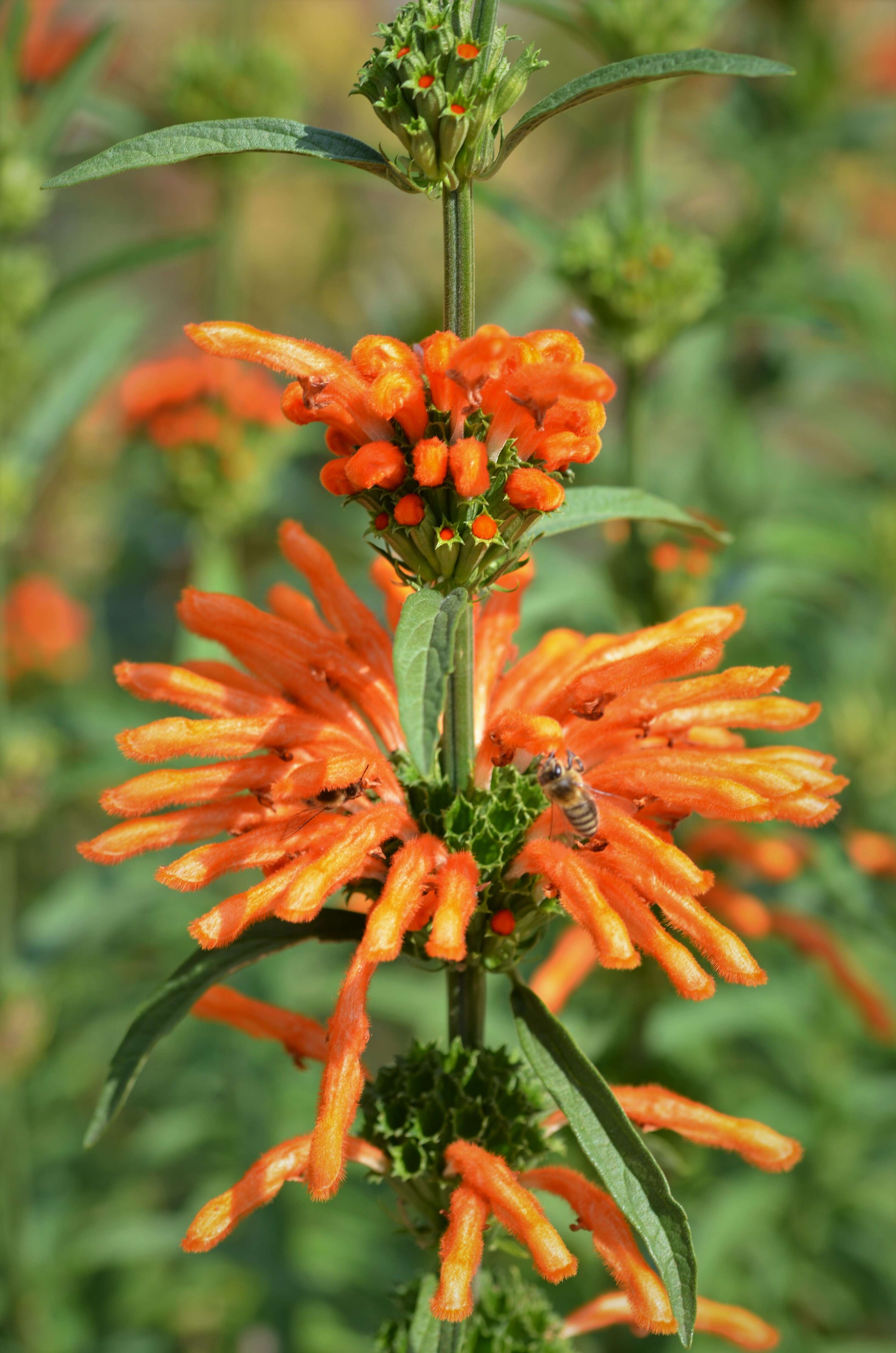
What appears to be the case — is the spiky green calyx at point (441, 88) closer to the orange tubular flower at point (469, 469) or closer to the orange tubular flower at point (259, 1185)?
the orange tubular flower at point (469, 469)

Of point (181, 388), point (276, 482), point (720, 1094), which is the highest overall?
point (181, 388)

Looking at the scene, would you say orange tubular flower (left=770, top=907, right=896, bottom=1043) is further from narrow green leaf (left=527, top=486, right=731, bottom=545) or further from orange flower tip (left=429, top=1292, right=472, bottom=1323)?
orange flower tip (left=429, top=1292, right=472, bottom=1323)

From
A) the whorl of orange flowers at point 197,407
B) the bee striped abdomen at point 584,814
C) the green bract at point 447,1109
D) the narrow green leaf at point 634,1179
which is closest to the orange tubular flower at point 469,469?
the bee striped abdomen at point 584,814

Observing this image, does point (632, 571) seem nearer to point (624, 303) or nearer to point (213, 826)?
point (624, 303)

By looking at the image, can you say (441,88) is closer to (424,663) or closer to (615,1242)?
(424,663)

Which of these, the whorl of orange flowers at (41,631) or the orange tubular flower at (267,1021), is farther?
the whorl of orange flowers at (41,631)

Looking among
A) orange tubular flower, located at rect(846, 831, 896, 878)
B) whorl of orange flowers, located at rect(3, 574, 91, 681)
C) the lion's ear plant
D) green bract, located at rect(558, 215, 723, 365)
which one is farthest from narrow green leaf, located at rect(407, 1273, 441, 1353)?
whorl of orange flowers, located at rect(3, 574, 91, 681)

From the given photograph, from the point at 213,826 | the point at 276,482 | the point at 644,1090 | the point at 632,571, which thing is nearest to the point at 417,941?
the point at 213,826
